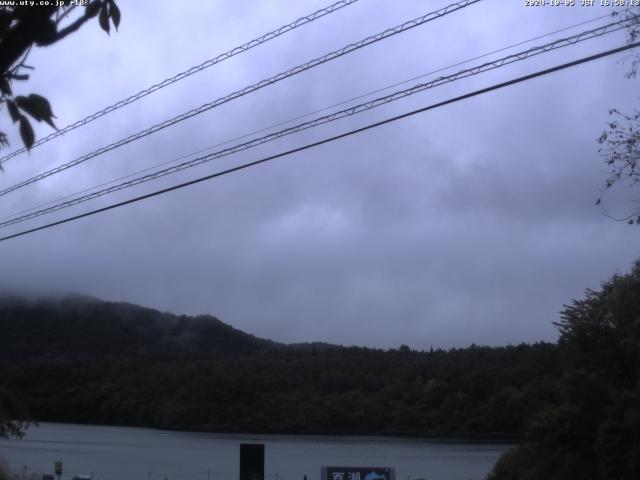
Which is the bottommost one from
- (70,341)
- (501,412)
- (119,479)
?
(119,479)

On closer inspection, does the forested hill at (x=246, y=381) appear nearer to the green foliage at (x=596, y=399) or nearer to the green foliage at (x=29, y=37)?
the green foliage at (x=596, y=399)

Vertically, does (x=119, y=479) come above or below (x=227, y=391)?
below

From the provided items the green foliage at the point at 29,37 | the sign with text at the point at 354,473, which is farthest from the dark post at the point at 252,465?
the green foliage at the point at 29,37

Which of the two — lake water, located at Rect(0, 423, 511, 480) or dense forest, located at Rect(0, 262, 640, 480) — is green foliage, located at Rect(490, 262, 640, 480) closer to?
dense forest, located at Rect(0, 262, 640, 480)

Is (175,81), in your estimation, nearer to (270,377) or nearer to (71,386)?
(71,386)

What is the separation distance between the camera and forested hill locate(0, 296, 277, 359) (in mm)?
33688

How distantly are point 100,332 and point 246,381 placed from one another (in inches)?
354

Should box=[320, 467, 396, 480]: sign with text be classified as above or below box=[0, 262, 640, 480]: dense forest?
below

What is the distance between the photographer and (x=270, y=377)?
47156 millimetres

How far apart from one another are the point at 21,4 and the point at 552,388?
20.0m

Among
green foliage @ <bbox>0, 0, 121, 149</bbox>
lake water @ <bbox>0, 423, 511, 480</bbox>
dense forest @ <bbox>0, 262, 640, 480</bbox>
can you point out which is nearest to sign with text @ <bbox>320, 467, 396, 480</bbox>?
dense forest @ <bbox>0, 262, 640, 480</bbox>

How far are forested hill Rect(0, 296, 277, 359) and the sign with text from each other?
14.0m

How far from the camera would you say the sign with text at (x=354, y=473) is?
80.5 feet

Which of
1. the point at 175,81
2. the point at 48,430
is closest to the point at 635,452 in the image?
the point at 175,81
